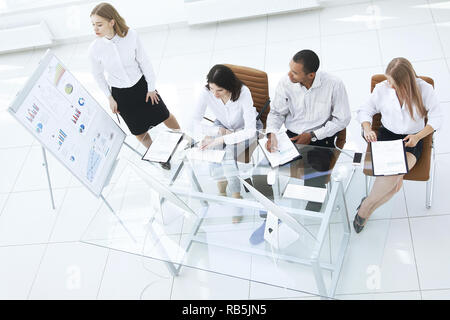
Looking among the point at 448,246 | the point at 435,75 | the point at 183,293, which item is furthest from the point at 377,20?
the point at 183,293

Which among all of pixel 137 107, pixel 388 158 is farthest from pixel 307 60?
pixel 137 107

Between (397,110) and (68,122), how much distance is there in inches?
86.7

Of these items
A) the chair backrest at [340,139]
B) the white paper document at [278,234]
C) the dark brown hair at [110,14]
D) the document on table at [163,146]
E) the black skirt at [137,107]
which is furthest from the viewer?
the black skirt at [137,107]

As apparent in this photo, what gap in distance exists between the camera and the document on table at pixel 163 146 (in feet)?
10.4

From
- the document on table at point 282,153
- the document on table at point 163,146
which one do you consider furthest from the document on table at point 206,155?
the document on table at point 282,153

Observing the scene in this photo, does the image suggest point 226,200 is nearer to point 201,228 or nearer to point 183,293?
point 201,228

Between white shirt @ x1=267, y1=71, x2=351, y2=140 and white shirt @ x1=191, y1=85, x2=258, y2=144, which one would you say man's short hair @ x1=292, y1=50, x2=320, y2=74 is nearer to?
white shirt @ x1=267, y1=71, x2=351, y2=140

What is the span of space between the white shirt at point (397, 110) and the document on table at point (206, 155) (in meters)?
1.04

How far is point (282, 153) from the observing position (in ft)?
9.82

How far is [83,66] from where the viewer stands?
5727mm

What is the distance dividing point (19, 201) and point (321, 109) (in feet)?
9.32

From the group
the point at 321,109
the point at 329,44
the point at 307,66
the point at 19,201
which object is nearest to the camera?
the point at 307,66

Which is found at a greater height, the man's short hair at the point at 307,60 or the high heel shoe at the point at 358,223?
the man's short hair at the point at 307,60

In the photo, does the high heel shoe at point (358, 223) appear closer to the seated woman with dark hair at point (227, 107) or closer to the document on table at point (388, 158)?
the document on table at point (388, 158)
